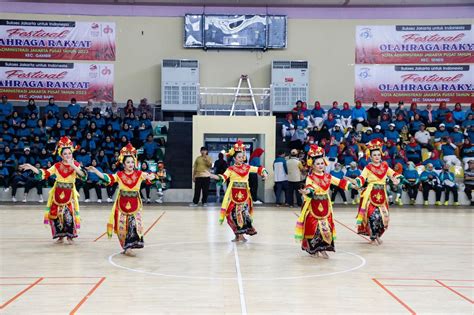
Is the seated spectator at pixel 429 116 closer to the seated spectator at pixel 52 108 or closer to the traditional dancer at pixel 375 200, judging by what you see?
the traditional dancer at pixel 375 200

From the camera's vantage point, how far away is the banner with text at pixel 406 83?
83.9 feet

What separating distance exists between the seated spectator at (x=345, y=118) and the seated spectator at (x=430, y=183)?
11.8 ft

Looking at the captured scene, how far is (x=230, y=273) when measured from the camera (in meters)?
8.04

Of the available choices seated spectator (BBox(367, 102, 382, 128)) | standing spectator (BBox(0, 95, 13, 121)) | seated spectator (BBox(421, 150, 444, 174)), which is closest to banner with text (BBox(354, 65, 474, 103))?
seated spectator (BBox(367, 102, 382, 128))

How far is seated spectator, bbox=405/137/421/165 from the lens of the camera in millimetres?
21266

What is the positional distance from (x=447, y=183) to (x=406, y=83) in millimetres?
6499

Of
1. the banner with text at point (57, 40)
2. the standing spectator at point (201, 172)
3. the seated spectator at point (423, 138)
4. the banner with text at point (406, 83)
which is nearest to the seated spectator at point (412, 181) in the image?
the seated spectator at point (423, 138)

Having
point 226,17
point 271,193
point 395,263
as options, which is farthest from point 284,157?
point 395,263

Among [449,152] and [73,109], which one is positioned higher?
[73,109]

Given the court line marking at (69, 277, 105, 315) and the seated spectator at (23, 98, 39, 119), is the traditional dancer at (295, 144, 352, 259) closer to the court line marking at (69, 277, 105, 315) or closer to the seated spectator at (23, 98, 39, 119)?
the court line marking at (69, 277, 105, 315)

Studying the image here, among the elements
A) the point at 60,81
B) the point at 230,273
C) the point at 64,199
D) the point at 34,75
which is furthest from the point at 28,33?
the point at 230,273

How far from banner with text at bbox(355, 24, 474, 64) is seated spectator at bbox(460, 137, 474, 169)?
539 cm

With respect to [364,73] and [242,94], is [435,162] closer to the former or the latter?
[364,73]

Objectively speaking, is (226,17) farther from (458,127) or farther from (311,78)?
(458,127)
